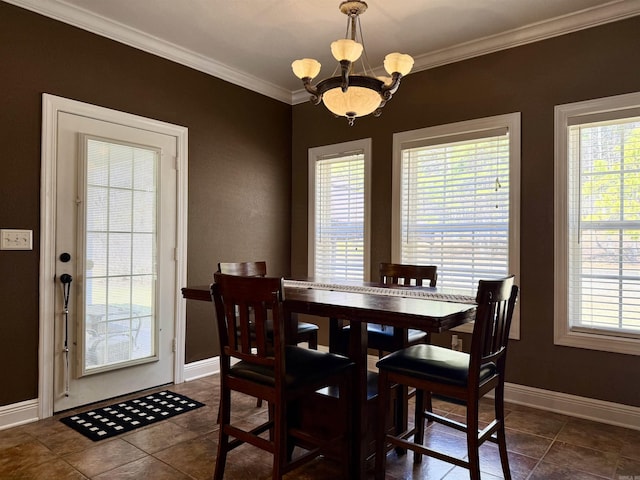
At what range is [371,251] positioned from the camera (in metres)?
4.02

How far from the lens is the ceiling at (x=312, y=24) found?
289cm

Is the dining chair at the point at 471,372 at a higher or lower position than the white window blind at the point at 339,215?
lower

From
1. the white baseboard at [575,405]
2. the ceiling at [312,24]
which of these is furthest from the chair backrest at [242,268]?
the white baseboard at [575,405]

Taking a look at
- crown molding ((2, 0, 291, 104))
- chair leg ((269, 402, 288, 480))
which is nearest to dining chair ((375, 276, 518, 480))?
chair leg ((269, 402, 288, 480))

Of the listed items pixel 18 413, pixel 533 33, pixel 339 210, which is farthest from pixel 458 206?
pixel 18 413

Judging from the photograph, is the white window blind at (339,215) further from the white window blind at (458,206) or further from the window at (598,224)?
the window at (598,224)

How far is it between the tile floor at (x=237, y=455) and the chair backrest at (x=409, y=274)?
951 mm

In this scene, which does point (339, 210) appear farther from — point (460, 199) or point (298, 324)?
point (298, 324)

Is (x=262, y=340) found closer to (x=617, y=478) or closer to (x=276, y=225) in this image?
(x=617, y=478)

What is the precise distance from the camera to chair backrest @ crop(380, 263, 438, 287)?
3.04 m

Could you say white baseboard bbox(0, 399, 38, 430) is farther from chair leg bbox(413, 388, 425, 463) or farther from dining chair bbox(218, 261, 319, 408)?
chair leg bbox(413, 388, 425, 463)

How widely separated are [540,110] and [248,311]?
2540mm

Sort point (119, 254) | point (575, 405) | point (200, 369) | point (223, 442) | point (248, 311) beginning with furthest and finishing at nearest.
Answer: point (200, 369) < point (119, 254) < point (575, 405) < point (223, 442) < point (248, 311)

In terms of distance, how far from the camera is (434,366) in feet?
6.41
